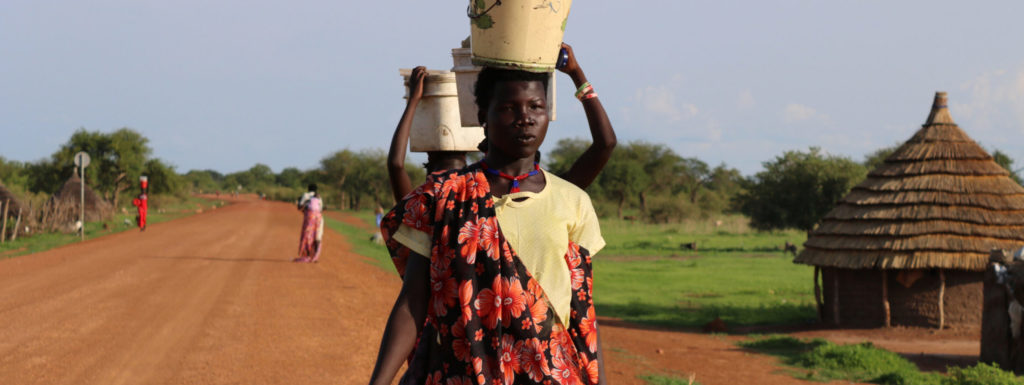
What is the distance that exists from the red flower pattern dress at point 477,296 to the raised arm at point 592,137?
452 mm

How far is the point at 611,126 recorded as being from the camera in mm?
2615

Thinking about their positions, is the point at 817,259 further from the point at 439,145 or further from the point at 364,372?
the point at 439,145

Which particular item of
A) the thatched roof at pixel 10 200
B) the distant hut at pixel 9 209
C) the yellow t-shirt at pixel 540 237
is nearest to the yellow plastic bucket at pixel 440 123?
the yellow t-shirt at pixel 540 237

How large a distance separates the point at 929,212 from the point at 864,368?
3803 mm

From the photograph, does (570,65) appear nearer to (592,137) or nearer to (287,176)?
(592,137)

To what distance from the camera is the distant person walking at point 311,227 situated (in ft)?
51.0

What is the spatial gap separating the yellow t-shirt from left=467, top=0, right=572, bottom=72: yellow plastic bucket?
0.33 meters

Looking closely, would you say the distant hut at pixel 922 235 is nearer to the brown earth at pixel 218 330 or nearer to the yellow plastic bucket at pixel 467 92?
the brown earth at pixel 218 330

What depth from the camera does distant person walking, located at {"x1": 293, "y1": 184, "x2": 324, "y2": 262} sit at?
15.5 meters

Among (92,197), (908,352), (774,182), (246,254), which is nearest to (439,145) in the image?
(908,352)

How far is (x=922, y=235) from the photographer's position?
11906 mm

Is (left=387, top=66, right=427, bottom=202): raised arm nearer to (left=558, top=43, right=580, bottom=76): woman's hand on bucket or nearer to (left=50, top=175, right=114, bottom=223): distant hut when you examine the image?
(left=558, top=43, right=580, bottom=76): woman's hand on bucket

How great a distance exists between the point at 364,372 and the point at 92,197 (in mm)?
26800

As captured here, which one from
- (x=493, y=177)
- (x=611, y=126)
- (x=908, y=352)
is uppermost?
(x=611, y=126)
